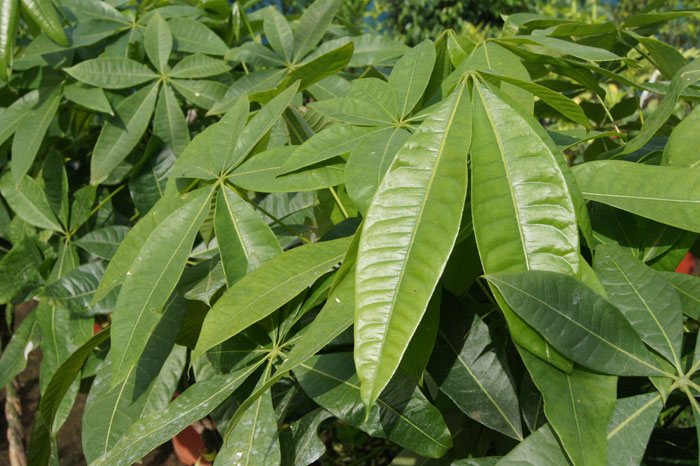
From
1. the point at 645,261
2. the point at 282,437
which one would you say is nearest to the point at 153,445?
the point at 282,437

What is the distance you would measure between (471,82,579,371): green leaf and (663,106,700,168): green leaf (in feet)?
0.61

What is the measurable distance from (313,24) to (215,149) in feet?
1.73

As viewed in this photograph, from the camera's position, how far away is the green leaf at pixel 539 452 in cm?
50

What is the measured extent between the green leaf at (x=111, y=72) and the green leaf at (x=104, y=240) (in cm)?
24

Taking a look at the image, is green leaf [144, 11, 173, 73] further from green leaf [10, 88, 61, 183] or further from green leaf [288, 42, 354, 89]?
green leaf [288, 42, 354, 89]

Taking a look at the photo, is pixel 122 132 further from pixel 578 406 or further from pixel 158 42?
pixel 578 406

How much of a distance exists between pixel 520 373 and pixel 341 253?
0.70 ft

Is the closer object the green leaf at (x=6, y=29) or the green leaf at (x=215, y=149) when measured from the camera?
the green leaf at (x=215, y=149)

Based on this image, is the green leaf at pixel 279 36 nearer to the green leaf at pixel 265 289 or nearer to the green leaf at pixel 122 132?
the green leaf at pixel 122 132

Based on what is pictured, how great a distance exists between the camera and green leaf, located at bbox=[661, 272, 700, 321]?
61 cm

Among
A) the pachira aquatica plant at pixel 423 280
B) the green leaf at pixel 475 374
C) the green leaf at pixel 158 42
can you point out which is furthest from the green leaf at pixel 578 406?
the green leaf at pixel 158 42

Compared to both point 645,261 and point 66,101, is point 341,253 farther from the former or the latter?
point 66,101

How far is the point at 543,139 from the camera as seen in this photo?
0.54m

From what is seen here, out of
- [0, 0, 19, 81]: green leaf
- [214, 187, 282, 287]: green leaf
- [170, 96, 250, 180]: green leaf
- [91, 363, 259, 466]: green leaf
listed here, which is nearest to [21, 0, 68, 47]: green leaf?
[0, 0, 19, 81]: green leaf
